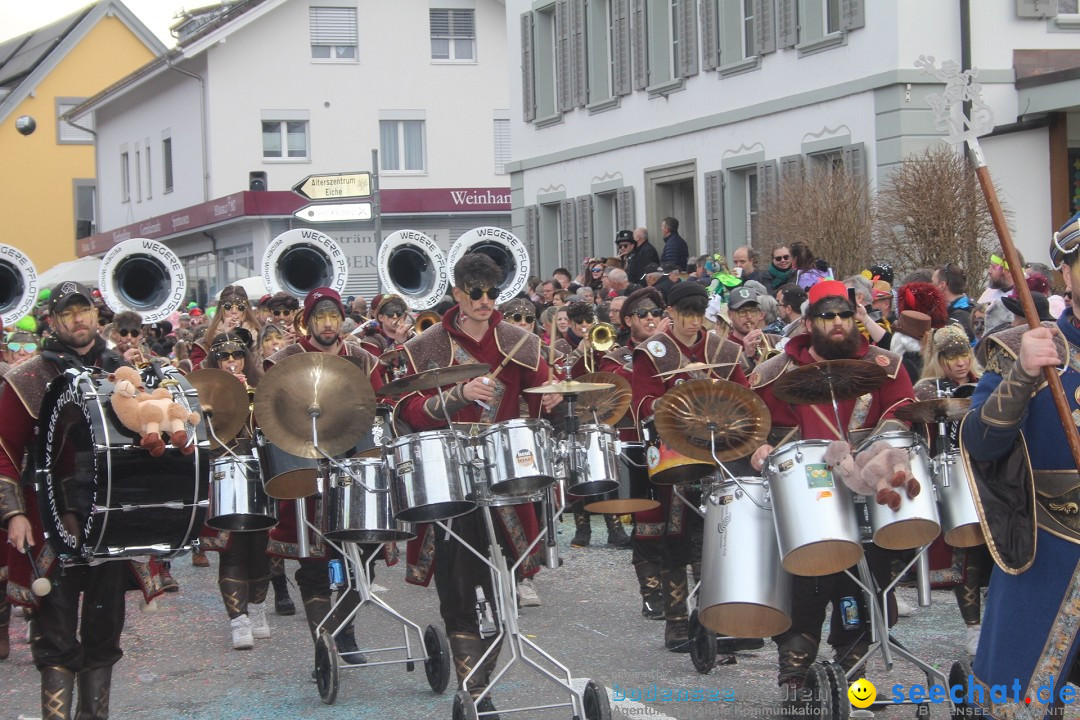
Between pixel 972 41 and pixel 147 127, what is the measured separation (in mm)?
28671

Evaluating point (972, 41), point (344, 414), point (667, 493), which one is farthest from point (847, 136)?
point (344, 414)

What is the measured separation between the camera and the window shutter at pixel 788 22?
1941 cm

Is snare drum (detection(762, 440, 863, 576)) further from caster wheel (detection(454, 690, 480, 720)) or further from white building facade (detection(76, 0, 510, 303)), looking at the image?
white building facade (detection(76, 0, 510, 303))

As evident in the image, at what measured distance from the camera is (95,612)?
6227 mm

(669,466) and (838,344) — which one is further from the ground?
(838,344)

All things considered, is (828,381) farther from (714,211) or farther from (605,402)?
(714,211)

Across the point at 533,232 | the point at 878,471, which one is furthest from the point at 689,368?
the point at 533,232

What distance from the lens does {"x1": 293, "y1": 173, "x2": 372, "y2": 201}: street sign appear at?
15508 millimetres

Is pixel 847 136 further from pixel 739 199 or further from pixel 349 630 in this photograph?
pixel 349 630

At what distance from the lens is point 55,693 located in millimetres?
6121

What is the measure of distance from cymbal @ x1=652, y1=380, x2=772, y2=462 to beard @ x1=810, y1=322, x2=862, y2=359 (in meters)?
0.35

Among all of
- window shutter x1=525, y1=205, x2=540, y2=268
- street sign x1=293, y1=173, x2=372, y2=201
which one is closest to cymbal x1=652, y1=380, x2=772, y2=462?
street sign x1=293, y1=173, x2=372, y2=201

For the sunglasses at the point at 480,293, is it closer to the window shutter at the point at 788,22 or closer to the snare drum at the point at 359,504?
the snare drum at the point at 359,504

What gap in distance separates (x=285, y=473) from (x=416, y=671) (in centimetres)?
127
